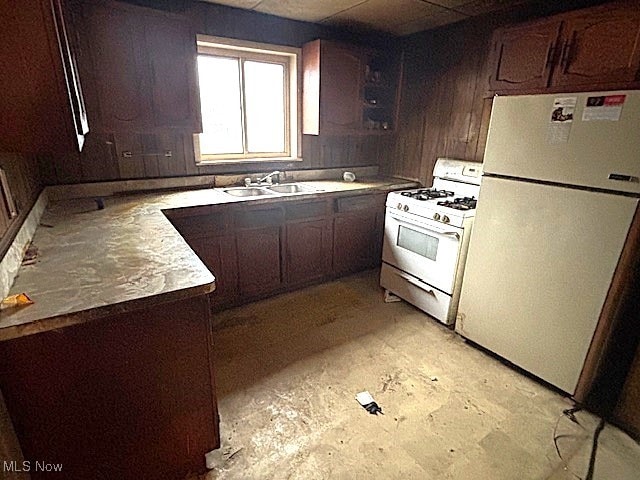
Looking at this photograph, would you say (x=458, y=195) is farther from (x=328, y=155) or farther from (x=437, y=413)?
(x=437, y=413)

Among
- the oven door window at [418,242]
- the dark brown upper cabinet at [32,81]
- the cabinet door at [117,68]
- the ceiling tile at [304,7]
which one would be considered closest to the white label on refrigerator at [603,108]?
the oven door window at [418,242]

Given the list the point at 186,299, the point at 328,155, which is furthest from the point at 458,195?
the point at 186,299

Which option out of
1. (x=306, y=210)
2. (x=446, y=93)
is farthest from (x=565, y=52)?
(x=306, y=210)

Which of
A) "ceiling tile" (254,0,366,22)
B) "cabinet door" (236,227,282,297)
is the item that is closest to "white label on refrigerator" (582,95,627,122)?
"ceiling tile" (254,0,366,22)

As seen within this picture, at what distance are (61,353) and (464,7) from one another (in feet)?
10.6

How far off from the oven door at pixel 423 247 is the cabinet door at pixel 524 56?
939mm

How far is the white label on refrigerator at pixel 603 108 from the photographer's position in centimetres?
156

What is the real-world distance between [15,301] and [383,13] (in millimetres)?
3035

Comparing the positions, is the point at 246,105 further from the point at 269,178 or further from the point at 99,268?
the point at 99,268

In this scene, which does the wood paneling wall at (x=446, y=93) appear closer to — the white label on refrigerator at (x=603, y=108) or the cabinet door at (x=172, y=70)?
the white label on refrigerator at (x=603, y=108)

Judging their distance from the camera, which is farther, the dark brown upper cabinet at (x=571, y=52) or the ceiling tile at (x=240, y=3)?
the ceiling tile at (x=240, y=3)

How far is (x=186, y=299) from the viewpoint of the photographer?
4.02 ft

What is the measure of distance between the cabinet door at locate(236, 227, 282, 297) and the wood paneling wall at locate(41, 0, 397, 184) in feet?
2.40

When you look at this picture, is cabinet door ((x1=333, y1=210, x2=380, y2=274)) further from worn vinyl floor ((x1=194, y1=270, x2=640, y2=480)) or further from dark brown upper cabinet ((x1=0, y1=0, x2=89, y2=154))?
dark brown upper cabinet ((x1=0, y1=0, x2=89, y2=154))
